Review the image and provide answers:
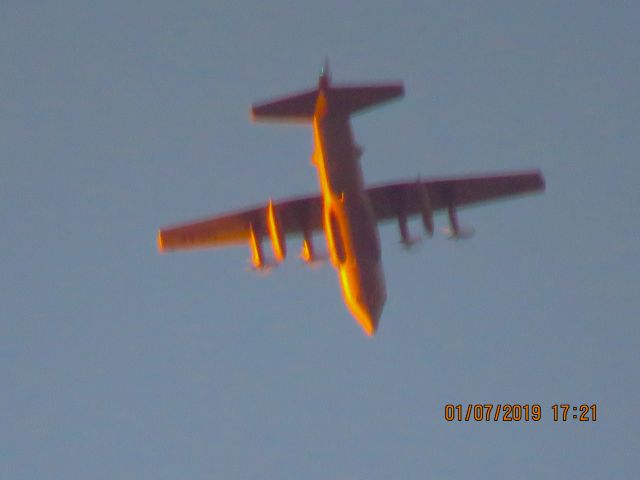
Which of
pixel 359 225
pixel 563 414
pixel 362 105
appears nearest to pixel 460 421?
pixel 563 414

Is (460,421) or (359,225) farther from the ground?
(359,225)

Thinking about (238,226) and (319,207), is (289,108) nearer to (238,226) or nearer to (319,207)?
(319,207)

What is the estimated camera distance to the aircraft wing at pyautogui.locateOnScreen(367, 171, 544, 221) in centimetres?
5644

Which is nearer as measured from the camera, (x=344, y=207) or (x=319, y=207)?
(x=344, y=207)

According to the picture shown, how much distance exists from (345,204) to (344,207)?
11cm

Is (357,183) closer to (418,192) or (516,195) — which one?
(418,192)

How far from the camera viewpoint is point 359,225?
2071 inches

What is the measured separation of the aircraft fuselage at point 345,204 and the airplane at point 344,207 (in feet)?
0.11

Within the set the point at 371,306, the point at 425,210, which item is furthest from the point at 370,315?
the point at 425,210

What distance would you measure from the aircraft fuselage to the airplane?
0.11 ft

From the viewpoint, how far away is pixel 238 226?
2304 inches

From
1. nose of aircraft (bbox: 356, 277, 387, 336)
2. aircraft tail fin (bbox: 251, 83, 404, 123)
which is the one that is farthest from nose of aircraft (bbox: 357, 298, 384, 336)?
aircraft tail fin (bbox: 251, 83, 404, 123)

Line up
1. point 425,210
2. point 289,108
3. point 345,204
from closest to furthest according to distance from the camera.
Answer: point 345,204 < point 289,108 < point 425,210

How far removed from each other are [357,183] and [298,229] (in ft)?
20.9
